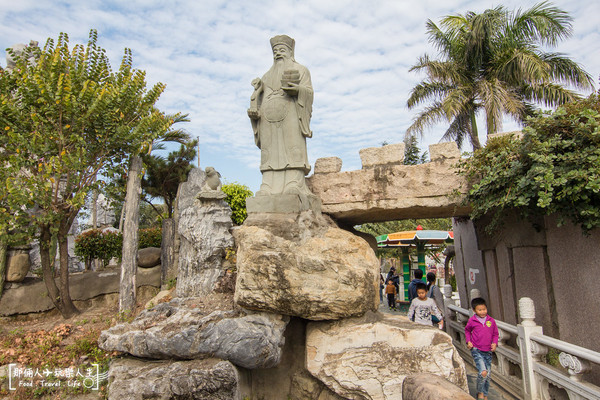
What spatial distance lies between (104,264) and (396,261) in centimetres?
2213

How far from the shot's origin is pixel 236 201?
10586mm

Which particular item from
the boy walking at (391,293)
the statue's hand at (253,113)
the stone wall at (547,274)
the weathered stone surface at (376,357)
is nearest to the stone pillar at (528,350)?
the stone wall at (547,274)

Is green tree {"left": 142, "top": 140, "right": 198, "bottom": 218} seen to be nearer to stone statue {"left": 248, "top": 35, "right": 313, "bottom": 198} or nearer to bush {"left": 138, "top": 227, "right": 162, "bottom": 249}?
bush {"left": 138, "top": 227, "right": 162, "bottom": 249}

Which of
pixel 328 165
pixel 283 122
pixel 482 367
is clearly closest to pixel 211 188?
pixel 283 122

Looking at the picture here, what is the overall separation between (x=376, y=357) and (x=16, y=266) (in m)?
7.32

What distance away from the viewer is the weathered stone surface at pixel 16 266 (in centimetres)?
762

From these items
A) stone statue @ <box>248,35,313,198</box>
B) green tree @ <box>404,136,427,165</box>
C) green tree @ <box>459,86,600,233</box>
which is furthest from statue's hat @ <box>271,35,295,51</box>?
green tree @ <box>404,136,427,165</box>

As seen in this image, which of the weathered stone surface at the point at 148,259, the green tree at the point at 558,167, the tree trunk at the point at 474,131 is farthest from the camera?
the tree trunk at the point at 474,131

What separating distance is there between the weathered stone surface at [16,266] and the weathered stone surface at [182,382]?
5264mm

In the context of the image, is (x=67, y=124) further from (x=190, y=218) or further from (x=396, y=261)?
(x=396, y=261)

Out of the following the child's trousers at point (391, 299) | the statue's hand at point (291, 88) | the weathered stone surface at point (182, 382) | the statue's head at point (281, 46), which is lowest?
the child's trousers at point (391, 299)

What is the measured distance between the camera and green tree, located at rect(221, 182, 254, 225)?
34.4ft

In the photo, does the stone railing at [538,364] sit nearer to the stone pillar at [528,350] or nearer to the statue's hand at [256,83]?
the stone pillar at [528,350]

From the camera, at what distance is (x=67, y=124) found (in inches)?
278
